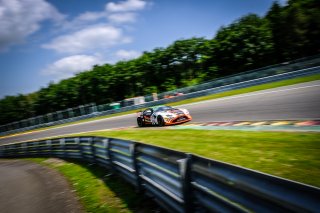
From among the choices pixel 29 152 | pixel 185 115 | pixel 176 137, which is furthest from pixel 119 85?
pixel 176 137

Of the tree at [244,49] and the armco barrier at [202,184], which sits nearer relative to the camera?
the armco barrier at [202,184]

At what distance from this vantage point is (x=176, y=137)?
36.9 feet

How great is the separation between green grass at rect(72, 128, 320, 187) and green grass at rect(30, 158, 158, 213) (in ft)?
8.03

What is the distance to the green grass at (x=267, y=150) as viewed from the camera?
17.3ft

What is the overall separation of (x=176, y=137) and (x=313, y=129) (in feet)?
16.8

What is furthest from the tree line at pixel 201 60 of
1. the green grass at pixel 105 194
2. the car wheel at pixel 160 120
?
the green grass at pixel 105 194

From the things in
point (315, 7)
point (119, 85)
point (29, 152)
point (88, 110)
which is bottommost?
point (29, 152)

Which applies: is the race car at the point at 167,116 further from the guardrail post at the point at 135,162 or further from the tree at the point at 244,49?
the tree at the point at 244,49

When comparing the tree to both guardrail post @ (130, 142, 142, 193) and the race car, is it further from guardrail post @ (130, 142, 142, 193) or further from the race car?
guardrail post @ (130, 142, 142, 193)

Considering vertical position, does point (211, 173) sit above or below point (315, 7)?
below

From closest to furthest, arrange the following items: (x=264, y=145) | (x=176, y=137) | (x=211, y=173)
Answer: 1. (x=211, y=173)
2. (x=264, y=145)
3. (x=176, y=137)

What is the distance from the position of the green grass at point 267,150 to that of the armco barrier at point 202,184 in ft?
7.39

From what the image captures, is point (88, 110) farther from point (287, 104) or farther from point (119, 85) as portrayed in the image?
point (287, 104)

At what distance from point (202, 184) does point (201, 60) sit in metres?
53.1
